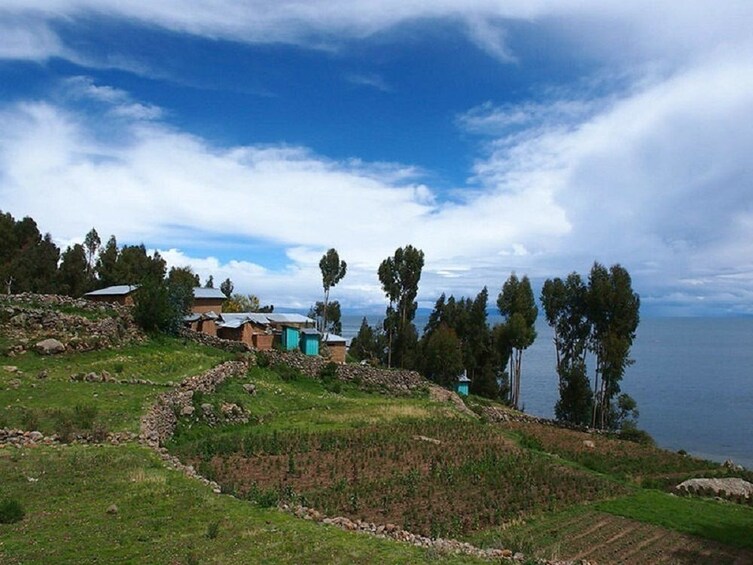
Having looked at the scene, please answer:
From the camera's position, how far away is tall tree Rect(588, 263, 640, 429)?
5119cm

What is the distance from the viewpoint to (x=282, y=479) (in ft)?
55.9

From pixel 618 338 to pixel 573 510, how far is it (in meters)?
38.2

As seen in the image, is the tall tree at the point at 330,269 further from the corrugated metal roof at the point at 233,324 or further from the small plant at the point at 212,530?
the small plant at the point at 212,530

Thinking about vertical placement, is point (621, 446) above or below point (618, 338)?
below

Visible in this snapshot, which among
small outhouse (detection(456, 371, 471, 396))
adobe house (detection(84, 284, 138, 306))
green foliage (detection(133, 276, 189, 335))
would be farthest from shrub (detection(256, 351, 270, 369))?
small outhouse (detection(456, 371, 471, 396))

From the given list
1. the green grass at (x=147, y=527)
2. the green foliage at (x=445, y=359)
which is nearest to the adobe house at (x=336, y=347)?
the green foliage at (x=445, y=359)

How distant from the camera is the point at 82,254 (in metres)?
68.0

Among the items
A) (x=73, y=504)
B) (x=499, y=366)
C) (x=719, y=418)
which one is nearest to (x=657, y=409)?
(x=719, y=418)

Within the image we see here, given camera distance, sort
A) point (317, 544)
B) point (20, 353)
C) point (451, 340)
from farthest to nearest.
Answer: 1. point (451, 340)
2. point (20, 353)
3. point (317, 544)

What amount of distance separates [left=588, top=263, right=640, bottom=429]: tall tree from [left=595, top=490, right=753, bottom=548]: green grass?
30548mm

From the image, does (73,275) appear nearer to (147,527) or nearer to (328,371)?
(328,371)

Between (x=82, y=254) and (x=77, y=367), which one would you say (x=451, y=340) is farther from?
(x=82, y=254)

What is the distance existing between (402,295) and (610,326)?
22453mm

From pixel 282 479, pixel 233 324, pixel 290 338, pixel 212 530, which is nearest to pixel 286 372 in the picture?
pixel 233 324
